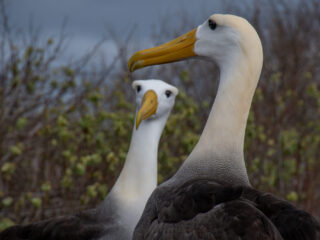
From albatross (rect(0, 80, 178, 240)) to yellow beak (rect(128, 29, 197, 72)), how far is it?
0.90 m

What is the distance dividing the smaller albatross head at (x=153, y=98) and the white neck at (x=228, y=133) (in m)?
1.41

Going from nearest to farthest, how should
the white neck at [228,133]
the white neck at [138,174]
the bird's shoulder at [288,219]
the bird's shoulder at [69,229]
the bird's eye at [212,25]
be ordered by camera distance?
the bird's shoulder at [288,219] < the white neck at [228,133] < the bird's eye at [212,25] < the bird's shoulder at [69,229] < the white neck at [138,174]

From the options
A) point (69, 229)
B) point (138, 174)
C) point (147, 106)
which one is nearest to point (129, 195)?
point (138, 174)

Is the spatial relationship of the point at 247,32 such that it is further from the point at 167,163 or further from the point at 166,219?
the point at 167,163

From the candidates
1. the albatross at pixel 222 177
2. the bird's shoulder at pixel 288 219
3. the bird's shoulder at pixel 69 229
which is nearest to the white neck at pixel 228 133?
the albatross at pixel 222 177

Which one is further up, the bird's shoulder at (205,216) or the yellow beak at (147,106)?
the yellow beak at (147,106)

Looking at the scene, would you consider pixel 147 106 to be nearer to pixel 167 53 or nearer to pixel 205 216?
pixel 167 53

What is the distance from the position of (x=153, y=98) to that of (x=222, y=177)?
1.67m

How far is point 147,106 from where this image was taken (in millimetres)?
4215

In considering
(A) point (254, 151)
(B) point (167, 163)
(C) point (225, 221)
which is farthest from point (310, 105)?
(C) point (225, 221)

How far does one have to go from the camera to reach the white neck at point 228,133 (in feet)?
8.96

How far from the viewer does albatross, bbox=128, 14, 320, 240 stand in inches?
89.6

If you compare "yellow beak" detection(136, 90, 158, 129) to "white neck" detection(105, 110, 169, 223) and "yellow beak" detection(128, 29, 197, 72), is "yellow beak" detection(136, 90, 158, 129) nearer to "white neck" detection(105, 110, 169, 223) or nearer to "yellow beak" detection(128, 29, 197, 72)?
"white neck" detection(105, 110, 169, 223)

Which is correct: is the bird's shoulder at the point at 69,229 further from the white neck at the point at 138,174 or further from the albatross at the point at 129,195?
the white neck at the point at 138,174
